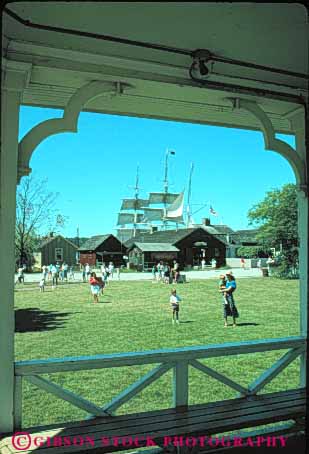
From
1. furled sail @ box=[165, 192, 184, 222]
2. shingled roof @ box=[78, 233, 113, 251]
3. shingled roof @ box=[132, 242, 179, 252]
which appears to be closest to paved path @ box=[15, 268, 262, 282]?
shingled roof @ box=[132, 242, 179, 252]

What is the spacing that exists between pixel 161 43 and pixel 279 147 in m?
0.77

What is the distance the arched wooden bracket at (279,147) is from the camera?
1.77 meters

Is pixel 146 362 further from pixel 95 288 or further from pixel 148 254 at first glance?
pixel 148 254

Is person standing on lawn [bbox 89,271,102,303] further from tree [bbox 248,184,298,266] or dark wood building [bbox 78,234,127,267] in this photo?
tree [bbox 248,184,298,266]

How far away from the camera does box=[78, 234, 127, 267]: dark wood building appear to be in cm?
1731

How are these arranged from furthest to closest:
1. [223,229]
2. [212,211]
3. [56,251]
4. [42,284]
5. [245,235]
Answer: [223,229] < [245,235] < [212,211] < [56,251] < [42,284]

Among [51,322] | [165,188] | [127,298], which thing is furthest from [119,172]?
[51,322]

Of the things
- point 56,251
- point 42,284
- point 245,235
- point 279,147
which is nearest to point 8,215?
point 279,147

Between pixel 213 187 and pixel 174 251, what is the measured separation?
9453 millimetres

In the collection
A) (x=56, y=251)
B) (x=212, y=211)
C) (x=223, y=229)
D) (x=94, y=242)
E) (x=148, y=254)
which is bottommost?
Result: (x=148, y=254)

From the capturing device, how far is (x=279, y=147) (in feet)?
5.95

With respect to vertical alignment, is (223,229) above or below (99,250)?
above

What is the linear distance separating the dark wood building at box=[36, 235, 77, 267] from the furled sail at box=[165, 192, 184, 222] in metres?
15.0

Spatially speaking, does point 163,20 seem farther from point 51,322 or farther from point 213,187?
point 213,187
